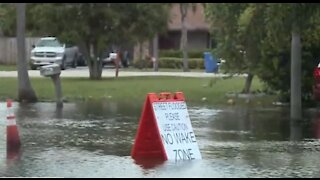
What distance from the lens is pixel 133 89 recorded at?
2695 cm

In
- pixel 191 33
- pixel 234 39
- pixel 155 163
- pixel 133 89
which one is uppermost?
pixel 234 39

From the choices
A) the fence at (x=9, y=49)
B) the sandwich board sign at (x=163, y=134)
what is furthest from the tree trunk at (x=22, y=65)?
the fence at (x=9, y=49)

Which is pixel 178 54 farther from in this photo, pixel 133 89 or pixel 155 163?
pixel 155 163

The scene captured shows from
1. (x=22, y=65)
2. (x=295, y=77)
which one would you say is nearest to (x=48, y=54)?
(x=22, y=65)

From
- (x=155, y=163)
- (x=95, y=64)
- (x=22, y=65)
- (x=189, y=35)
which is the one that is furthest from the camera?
(x=189, y=35)

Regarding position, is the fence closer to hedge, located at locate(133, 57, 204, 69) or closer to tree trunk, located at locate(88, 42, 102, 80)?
hedge, located at locate(133, 57, 204, 69)

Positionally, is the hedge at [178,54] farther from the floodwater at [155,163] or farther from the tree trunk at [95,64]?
the floodwater at [155,163]

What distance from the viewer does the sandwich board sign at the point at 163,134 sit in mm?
12267

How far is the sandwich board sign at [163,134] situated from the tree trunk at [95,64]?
66.5 ft

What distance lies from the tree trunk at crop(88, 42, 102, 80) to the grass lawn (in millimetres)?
824

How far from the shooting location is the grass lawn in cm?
2442

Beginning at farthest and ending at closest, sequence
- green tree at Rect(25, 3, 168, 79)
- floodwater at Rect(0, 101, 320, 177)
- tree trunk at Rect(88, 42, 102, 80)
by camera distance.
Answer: tree trunk at Rect(88, 42, 102, 80), green tree at Rect(25, 3, 168, 79), floodwater at Rect(0, 101, 320, 177)

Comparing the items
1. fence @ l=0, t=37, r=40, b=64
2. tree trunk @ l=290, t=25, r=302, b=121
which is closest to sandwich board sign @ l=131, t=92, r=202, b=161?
tree trunk @ l=290, t=25, r=302, b=121

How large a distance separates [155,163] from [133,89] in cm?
1515
